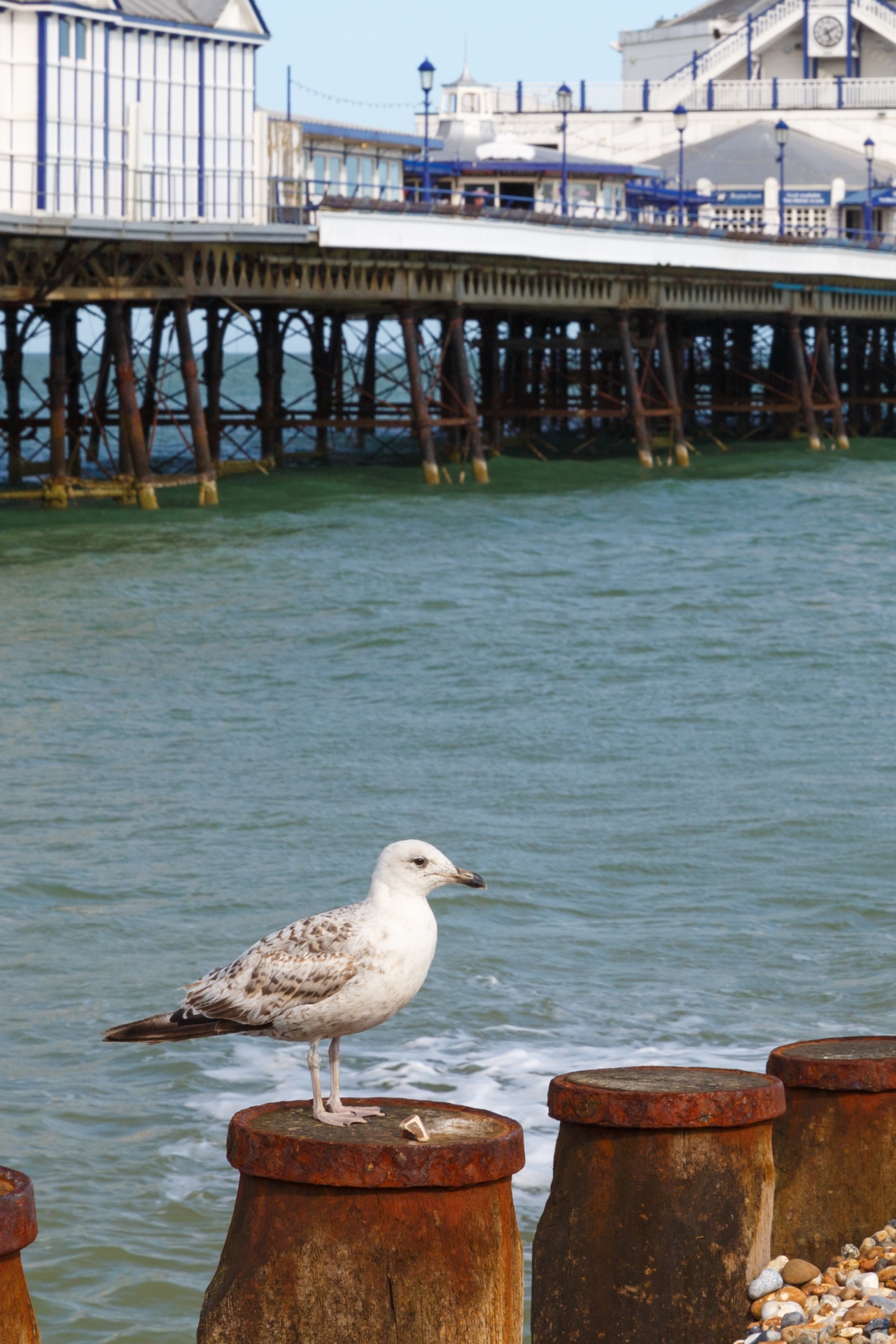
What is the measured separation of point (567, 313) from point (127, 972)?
3818cm

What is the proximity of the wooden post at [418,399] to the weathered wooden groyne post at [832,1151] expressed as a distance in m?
30.2

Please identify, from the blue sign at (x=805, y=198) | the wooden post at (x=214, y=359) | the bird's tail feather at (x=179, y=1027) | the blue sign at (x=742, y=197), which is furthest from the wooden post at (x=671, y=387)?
the bird's tail feather at (x=179, y=1027)

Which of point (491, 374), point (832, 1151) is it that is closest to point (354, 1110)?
point (832, 1151)

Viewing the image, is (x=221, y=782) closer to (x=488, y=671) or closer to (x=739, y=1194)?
(x=488, y=671)

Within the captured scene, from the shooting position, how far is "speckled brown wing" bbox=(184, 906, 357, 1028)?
16.3ft

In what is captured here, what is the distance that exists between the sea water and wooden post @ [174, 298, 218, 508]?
2.24 m

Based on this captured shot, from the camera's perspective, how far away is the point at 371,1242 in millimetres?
4020

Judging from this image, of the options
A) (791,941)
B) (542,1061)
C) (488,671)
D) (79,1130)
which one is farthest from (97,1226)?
(488,671)

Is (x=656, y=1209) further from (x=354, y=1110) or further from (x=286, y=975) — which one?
(x=286, y=975)

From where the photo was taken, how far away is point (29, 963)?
10375 mm

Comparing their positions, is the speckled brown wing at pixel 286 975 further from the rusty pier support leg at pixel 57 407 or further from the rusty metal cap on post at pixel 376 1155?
the rusty pier support leg at pixel 57 407

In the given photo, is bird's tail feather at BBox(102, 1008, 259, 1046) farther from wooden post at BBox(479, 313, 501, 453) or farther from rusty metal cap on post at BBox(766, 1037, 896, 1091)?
wooden post at BBox(479, 313, 501, 453)

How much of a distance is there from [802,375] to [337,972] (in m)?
44.5

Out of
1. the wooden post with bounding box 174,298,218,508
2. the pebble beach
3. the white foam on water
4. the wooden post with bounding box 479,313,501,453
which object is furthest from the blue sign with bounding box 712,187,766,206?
the pebble beach
